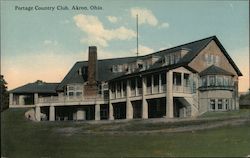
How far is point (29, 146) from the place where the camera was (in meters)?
28.9

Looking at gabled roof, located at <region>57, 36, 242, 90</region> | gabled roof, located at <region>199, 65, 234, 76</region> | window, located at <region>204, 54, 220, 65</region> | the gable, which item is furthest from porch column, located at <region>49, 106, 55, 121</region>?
window, located at <region>204, 54, 220, 65</region>

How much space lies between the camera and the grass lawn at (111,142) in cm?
2633

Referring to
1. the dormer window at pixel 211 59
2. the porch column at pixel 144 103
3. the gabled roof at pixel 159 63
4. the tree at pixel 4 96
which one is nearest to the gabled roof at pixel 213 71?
the dormer window at pixel 211 59

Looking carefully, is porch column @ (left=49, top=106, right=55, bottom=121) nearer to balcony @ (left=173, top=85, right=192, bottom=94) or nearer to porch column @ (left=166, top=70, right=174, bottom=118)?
porch column @ (left=166, top=70, right=174, bottom=118)

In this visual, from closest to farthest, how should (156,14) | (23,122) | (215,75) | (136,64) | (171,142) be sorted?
(171,142) → (156,14) → (23,122) → (215,75) → (136,64)

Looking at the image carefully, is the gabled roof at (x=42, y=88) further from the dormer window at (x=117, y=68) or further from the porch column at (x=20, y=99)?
the dormer window at (x=117, y=68)

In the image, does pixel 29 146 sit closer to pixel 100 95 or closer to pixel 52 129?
pixel 52 129

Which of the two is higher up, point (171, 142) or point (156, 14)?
point (156, 14)

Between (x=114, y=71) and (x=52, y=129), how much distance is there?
1067 centimetres

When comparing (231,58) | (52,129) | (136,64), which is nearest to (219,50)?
(231,58)

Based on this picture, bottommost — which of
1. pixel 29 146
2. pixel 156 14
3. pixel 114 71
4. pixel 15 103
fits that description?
pixel 29 146

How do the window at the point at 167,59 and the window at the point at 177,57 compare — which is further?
the window at the point at 167,59

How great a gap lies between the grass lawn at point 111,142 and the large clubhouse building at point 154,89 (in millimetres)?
3412

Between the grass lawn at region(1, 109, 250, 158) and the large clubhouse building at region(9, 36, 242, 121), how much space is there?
3412 mm
